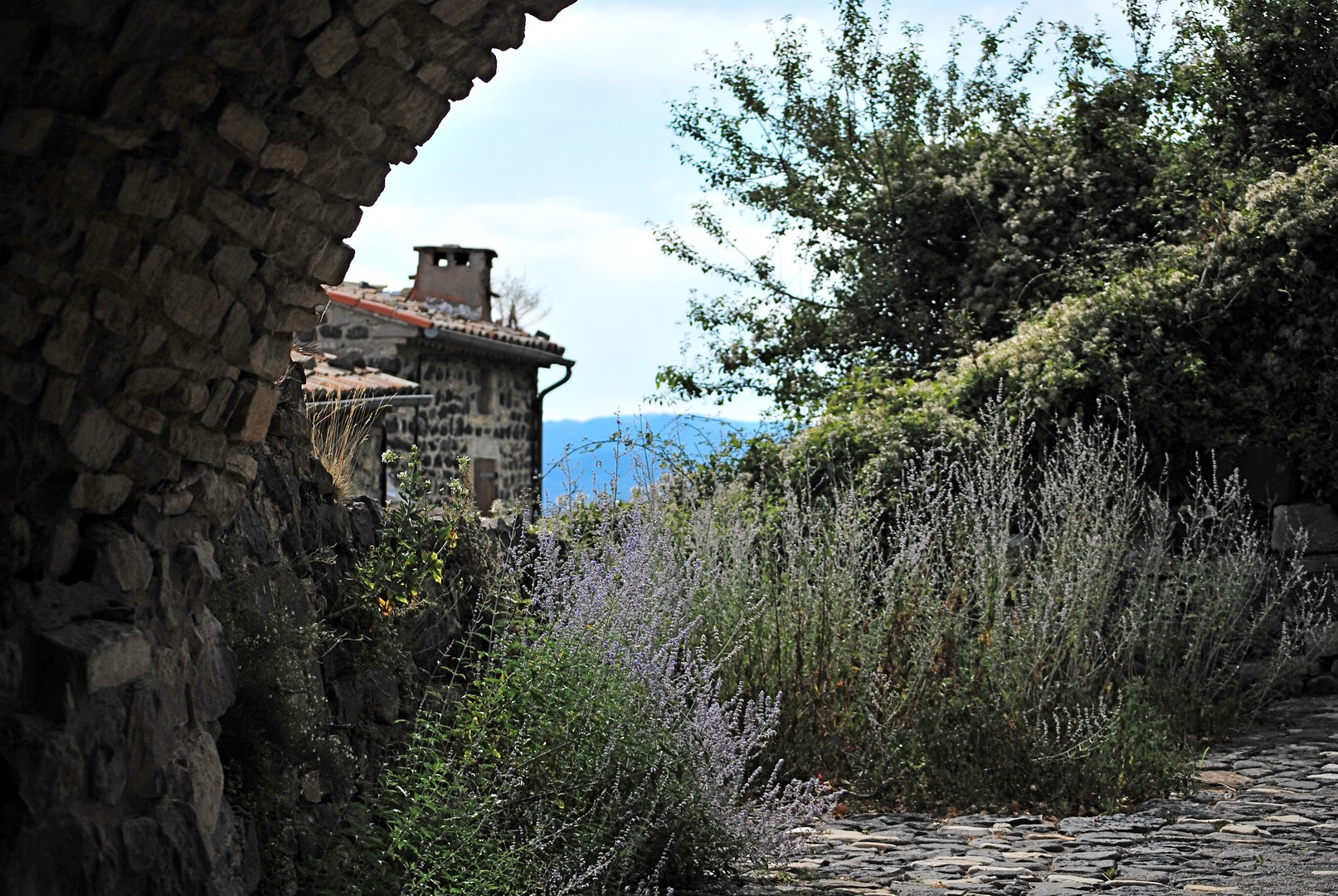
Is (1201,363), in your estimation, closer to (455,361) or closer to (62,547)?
(62,547)

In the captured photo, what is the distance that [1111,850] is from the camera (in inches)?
206

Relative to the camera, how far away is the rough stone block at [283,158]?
305cm

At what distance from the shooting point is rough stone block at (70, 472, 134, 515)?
3.05 m

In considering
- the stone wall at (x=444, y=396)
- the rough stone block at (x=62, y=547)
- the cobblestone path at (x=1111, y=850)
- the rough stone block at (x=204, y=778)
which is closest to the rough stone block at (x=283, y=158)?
the rough stone block at (x=62, y=547)

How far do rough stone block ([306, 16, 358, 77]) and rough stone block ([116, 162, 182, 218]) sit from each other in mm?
386

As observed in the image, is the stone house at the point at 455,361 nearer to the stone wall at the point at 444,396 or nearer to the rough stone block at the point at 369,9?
the stone wall at the point at 444,396

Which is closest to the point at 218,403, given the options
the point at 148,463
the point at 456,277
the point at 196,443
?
the point at 196,443

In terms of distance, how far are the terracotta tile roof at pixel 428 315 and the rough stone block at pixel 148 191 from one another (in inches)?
509

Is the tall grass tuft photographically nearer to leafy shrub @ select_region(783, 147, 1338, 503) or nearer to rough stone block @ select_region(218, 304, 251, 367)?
leafy shrub @ select_region(783, 147, 1338, 503)

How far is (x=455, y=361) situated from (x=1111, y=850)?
1377cm

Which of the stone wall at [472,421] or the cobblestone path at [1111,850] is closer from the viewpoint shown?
the cobblestone path at [1111,850]

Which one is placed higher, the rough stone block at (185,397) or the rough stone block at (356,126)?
the rough stone block at (356,126)

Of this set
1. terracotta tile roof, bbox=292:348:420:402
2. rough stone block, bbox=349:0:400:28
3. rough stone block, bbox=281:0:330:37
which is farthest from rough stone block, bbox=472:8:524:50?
terracotta tile roof, bbox=292:348:420:402

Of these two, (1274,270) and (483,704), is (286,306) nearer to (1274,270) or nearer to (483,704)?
(483,704)
